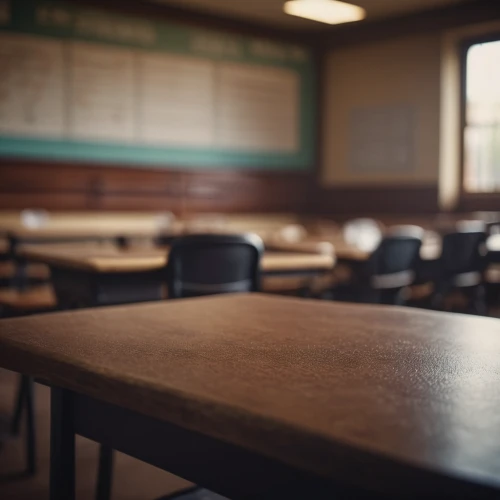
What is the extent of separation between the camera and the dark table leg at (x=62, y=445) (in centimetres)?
94

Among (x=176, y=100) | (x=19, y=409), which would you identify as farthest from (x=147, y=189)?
(x=19, y=409)

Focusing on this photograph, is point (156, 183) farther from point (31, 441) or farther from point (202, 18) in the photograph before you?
point (31, 441)

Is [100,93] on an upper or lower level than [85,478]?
upper

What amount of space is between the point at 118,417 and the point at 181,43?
276 inches

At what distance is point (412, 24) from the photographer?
7551 millimetres

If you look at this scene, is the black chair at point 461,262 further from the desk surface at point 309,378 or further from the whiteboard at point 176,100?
the whiteboard at point 176,100

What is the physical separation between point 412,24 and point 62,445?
7.36 metres

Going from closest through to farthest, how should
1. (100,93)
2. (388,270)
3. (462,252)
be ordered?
(388,270)
(462,252)
(100,93)

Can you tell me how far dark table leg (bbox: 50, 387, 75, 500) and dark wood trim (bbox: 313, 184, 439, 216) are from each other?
22.9 feet

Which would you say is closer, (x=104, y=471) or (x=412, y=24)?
(x=104, y=471)

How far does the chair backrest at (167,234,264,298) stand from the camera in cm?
253

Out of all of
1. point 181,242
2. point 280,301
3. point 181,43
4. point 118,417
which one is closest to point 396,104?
point 181,43

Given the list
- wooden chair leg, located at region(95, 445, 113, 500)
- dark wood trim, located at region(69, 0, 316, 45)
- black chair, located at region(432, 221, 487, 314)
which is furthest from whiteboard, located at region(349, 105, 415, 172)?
wooden chair leg, located at region(95, 445, 113, 500)

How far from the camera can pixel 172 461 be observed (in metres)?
0.78
